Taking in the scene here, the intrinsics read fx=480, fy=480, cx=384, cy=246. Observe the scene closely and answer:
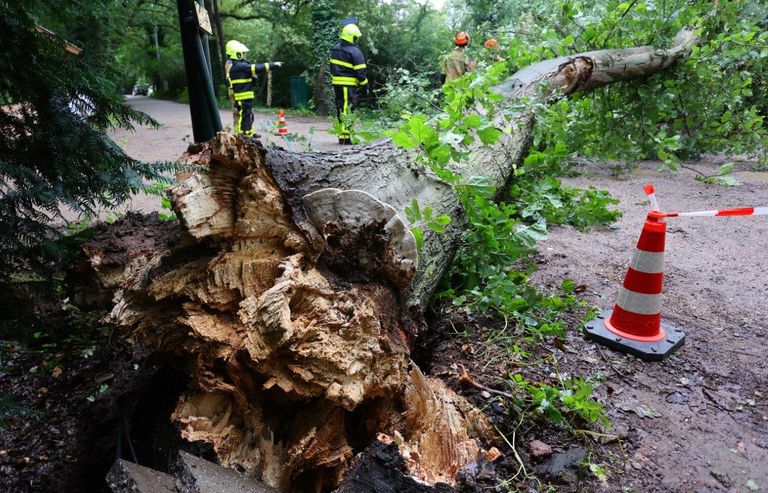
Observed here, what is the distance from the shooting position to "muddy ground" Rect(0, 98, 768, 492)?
188 centimetres

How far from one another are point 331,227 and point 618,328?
1.83 meters

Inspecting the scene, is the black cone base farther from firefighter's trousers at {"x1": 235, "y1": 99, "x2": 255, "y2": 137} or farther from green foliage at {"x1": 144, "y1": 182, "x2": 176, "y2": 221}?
firefighter's trousers at {"x1": 235, "y1": 99, "x2": 255, "y2": 137}

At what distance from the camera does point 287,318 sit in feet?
5.52

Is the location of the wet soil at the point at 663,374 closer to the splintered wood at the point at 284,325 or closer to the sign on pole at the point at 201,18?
the splintered wood at the point at 284,325

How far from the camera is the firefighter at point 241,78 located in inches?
344

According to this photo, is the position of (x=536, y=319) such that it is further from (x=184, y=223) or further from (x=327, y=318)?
(x=184, y=223)

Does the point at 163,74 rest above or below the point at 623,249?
above

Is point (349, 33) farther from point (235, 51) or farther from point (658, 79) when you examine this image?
point (658, 79)

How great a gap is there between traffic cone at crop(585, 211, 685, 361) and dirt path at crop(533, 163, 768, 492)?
0.30ft

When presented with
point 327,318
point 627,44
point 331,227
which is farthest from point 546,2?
point 327,318

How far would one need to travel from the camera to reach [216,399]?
6.26 feet

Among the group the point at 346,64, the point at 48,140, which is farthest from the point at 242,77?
the point at 48,140

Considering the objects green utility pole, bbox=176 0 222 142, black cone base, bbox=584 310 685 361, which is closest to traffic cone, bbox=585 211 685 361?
black cone base, bbox=584 310 685 361

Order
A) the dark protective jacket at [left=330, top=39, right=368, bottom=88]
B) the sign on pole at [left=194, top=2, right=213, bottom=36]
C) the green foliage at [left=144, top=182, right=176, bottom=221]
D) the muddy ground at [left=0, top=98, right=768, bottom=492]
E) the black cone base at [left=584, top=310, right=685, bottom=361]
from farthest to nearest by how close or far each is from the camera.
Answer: the dark protective jacket at [left=330, top=39, right=368, bottom=88] → the sign on pole at [left=194, top=2, right=213, bottom=36] → the black cone base at [left=584, top=310, right=685, bottom=361] → the green foliage at [left=144, top=182, right=176, bottom=221] → the muddy ground at [left=0, top=98, right=768, bottom=492]
